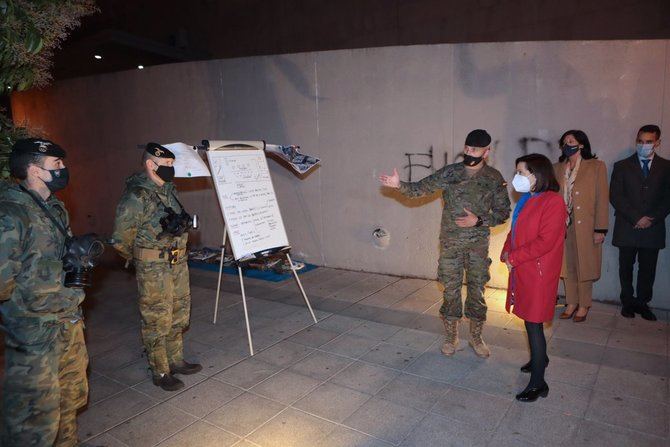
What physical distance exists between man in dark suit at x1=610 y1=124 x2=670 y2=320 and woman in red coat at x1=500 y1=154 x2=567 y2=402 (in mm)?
2275

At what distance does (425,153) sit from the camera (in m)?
6.45

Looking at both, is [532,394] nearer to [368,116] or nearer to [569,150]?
[569,150]

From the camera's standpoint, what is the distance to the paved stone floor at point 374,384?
3.11m

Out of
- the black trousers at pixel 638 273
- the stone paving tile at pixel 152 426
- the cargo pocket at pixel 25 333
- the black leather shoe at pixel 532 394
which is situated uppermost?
the cargo pocket at pixel 25 333

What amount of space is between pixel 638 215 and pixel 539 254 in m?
2.45

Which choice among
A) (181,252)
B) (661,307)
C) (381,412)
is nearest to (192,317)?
(181,252)

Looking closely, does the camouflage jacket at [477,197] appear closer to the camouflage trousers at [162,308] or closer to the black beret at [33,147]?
the camouflage trousers at [162,308]

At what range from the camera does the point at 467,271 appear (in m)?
4.21

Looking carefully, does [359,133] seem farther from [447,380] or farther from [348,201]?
[447,380]

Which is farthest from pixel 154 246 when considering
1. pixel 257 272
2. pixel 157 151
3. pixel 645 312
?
pixel 645 312

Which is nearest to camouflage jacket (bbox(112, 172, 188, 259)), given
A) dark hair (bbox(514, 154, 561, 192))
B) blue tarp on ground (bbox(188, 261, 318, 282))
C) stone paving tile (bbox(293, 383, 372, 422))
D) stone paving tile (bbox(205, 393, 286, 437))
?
stone paving tile (bbox(205, 393, 286, 437))

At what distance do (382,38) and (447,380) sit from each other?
24.6 ft

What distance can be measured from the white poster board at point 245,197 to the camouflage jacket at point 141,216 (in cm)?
73

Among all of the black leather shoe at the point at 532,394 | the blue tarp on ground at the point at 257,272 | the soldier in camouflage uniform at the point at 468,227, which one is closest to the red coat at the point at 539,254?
the black leather shoe at the point at 532,394
